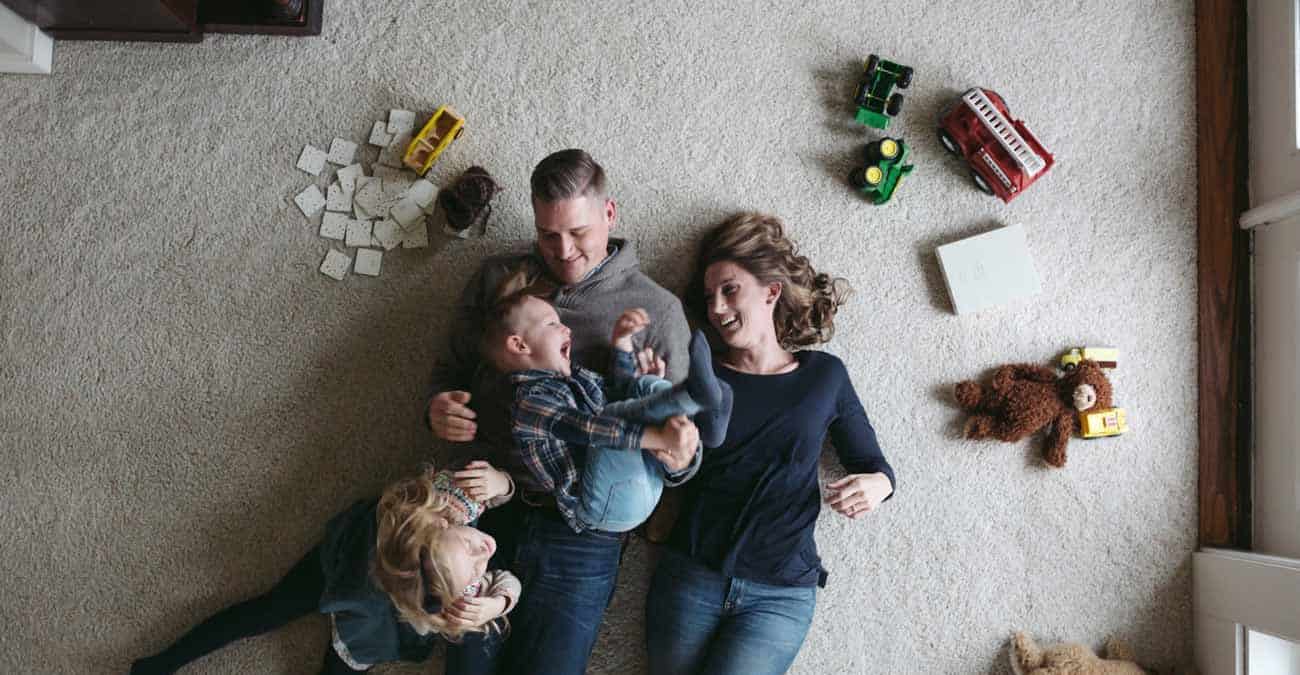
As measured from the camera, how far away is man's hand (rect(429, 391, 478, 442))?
191cm

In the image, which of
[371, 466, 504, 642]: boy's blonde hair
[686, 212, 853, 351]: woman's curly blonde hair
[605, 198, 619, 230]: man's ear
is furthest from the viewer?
[686, 212, 853, 351]: woman's curly blonde hair

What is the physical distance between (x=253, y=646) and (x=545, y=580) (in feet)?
2.87

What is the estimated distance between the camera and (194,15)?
228cm

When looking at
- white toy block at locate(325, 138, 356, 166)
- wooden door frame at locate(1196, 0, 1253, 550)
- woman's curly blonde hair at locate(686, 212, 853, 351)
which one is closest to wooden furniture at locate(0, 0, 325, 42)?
white toy block at locate(325, 138, 356, 166)

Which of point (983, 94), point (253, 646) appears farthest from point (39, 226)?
point (983, 94)

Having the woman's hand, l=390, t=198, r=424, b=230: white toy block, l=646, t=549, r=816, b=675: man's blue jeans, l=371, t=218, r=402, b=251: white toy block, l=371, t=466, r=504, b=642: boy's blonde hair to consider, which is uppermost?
l=390, t=198, r=424, b=230: white toy block

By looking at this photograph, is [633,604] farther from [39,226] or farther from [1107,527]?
[39,226]

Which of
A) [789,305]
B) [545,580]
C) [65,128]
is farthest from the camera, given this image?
[65,128]

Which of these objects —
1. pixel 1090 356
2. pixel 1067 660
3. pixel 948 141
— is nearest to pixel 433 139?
pixel 948 141

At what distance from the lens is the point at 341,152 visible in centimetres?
230

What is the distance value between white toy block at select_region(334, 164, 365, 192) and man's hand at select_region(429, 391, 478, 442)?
73 centimetres

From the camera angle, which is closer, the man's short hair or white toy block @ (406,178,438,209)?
the man's short hair

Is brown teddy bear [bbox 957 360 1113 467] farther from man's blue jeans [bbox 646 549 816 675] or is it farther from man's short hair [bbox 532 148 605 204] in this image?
man's short hair [bbox 532 148 605 204]

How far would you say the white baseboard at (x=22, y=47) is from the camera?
2.23m
